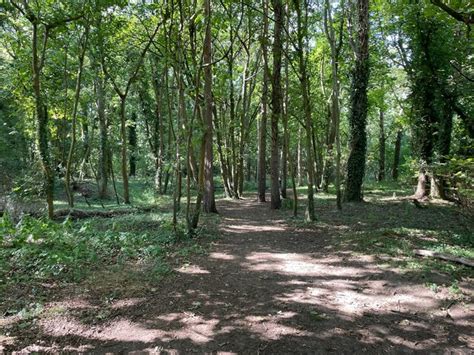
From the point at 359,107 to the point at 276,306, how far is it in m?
10.7

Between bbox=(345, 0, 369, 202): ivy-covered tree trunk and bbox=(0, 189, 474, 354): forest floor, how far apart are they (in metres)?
6.06

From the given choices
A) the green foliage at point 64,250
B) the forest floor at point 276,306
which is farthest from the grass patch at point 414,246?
the green foliage at point 64,250

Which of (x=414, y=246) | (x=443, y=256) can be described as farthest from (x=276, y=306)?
(x=414, y=246)

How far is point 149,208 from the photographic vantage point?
13.1 metres

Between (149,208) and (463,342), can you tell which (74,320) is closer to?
(463,342)

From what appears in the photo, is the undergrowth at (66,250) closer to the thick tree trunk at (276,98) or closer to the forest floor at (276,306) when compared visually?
the forest floor at (276,306)

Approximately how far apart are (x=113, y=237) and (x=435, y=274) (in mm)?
6723

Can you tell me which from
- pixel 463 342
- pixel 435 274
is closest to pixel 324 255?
pixel 435 274

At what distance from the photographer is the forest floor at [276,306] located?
12.4 ft

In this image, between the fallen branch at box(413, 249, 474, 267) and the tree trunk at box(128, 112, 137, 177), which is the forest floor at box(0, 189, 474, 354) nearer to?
the fallen branch at box(413, 249, 474, 267)

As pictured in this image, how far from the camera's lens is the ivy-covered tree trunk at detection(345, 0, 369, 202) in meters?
12.5

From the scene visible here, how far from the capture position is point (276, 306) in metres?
4.61

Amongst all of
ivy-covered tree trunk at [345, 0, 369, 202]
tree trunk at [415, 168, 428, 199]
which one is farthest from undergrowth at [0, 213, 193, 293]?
tree trunk at [415, 168, 428, 199]

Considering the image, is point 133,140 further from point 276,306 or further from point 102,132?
point 276,306
